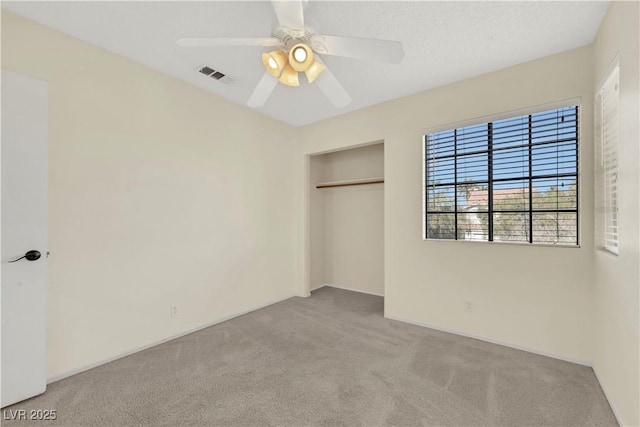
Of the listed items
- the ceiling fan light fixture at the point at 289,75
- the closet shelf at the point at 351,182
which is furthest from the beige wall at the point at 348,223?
the ceiling fan light fixture at the point at 289,75

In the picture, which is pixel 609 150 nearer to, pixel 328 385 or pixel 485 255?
pixel 485 255

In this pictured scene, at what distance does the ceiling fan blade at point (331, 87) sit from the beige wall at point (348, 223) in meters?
2.30

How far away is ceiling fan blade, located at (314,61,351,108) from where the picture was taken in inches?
76.8

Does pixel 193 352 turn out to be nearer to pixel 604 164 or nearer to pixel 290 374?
pixel 290 374

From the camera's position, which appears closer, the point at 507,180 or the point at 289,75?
the point at 289,75

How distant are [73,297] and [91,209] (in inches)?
28.3

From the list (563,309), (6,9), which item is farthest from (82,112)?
(563,309)

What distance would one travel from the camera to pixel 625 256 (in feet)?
5.35

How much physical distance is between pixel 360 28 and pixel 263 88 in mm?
850

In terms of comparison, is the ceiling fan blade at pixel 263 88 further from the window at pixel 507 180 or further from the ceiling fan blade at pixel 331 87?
the window at pixel 507 180

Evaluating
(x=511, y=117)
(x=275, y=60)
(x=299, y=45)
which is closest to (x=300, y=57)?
(x=299, y=45)

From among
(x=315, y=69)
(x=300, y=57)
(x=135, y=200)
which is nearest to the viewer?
(x=300, y=57)

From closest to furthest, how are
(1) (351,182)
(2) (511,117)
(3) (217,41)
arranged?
1. (3) (217,41)
2. (2) (511,117)
3. (1) (351,182)

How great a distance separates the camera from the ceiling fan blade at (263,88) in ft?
6.66
